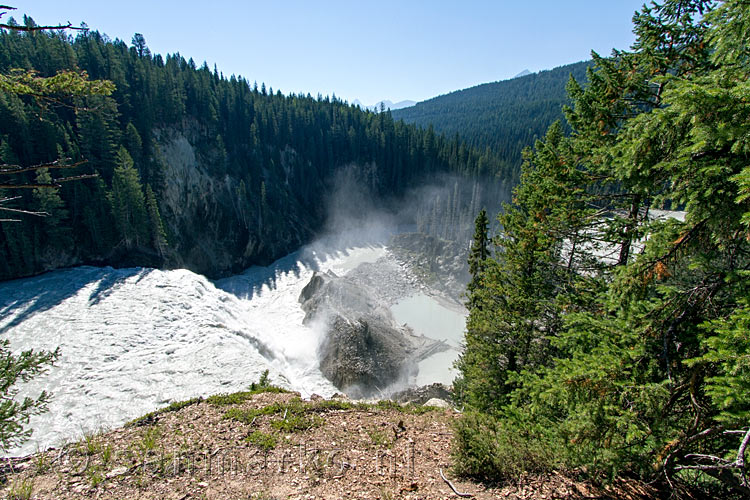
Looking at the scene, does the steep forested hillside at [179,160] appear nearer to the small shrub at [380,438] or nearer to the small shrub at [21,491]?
the small shrub at [21,491]

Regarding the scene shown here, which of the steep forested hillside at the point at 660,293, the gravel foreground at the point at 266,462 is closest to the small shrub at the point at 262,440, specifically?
the gravel foreground at the point at 266,462

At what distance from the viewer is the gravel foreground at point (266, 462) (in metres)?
6.98

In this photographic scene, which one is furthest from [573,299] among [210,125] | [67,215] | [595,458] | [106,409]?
[210,125]

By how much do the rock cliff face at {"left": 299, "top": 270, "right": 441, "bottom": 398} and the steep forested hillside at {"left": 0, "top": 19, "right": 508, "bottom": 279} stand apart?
2167 centimetres

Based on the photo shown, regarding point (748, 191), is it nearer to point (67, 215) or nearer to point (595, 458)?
point (595, 458)

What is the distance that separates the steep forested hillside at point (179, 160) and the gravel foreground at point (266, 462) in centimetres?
659

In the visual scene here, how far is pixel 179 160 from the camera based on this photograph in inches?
2319

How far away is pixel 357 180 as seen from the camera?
338ft

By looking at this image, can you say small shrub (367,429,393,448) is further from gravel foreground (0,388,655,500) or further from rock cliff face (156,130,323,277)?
rock cliff face (156,130,323,277)

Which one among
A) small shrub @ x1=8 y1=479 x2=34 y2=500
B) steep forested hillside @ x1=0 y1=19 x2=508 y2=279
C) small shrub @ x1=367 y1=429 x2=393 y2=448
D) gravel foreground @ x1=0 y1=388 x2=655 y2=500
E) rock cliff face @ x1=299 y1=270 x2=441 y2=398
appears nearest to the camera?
small shrub @ x1=8 y1=479 x2=34 y2=500

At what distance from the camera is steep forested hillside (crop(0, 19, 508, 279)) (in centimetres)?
4016

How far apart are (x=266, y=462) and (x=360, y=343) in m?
20.9

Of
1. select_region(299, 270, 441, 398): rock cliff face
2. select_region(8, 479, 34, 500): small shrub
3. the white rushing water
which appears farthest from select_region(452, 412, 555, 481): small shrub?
select_region(299, 270, 441, 398): rock cliff face

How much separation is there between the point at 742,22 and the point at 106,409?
2660cm
